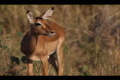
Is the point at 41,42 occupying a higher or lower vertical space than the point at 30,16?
lower

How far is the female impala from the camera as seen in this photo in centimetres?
773

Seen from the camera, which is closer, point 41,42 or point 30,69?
point 30,69

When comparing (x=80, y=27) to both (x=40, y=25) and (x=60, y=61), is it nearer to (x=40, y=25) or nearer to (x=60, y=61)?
(x=60, y=61)

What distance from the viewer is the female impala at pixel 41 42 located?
25.4 feet

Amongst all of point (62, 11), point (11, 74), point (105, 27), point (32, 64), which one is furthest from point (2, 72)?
point (62, 11)

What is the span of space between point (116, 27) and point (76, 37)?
1119 mm

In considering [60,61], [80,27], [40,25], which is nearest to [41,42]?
[40,25]

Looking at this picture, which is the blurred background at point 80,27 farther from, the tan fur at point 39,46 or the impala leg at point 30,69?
the impala leg at point 30,69

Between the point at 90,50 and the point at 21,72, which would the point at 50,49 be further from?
the point at 90,50

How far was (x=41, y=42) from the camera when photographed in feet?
26.7

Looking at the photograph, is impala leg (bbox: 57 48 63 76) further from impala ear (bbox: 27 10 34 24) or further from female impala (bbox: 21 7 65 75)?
impala ear (bbox: 27 10 34 24)

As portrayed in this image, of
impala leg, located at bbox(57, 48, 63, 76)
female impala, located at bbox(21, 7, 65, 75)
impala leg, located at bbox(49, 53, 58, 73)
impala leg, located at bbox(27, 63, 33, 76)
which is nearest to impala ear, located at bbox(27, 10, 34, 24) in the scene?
female impala, located at bbox(21, 7, 65, 75)

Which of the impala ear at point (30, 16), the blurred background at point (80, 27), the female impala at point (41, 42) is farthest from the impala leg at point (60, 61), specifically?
the blurred background at point (80, 27)

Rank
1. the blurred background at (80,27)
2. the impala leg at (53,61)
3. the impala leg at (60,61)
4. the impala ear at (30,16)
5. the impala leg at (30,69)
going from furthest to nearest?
the blurred background at (80,27), the impala leg at (53,61), the impala leg at (60,61), the impala leg at (30,69), the impala ear at (30,16)
